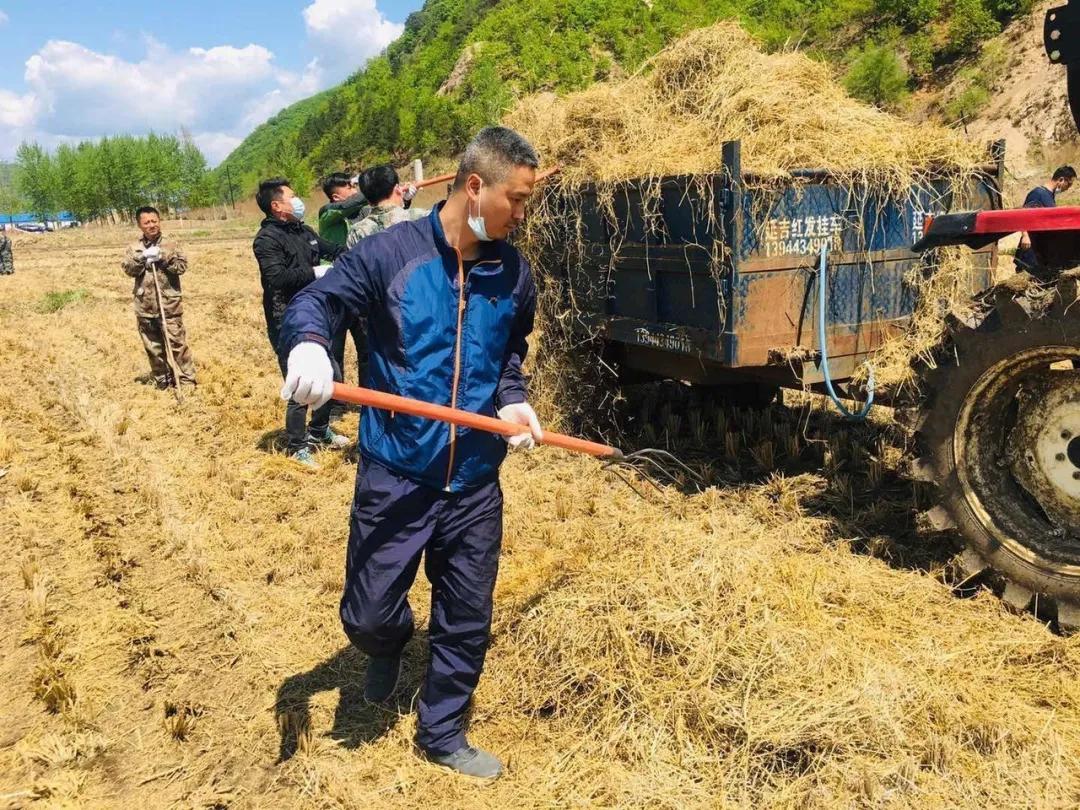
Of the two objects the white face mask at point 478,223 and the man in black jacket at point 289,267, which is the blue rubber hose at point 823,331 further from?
the man in black jacket at point 289,267

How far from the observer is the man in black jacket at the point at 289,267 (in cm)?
621

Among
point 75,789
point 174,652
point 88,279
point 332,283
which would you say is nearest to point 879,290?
point 332,283

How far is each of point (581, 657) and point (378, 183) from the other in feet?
13.2

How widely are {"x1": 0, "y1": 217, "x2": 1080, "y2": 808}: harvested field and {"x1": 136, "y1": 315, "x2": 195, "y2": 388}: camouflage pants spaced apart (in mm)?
3174

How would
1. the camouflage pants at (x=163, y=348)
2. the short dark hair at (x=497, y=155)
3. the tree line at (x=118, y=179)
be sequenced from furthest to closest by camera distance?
the tree line at (x=118, y=179) → the camouflage pants at (x=163, y=348) → the short dark hair at (x=497, y=155)

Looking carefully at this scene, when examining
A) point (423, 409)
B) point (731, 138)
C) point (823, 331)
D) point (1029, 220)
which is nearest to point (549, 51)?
point (731, 138)

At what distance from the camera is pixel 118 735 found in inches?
126

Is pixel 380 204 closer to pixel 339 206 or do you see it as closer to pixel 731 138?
pixel 339 206

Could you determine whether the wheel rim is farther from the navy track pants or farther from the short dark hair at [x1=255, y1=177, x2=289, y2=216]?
the short dark hair at [x1=255, y1=177, x2=289, y2=216]

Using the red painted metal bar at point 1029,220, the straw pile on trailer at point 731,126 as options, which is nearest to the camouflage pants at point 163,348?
the straw pile on trailer at point 731,126

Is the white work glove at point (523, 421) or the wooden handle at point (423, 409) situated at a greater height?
the wooden handle at point (423, 409)

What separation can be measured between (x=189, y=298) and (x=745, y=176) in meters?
14.6

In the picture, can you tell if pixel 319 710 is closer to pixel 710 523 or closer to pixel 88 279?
pixel 710 523

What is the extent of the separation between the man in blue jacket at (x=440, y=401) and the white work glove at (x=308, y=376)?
14mm
